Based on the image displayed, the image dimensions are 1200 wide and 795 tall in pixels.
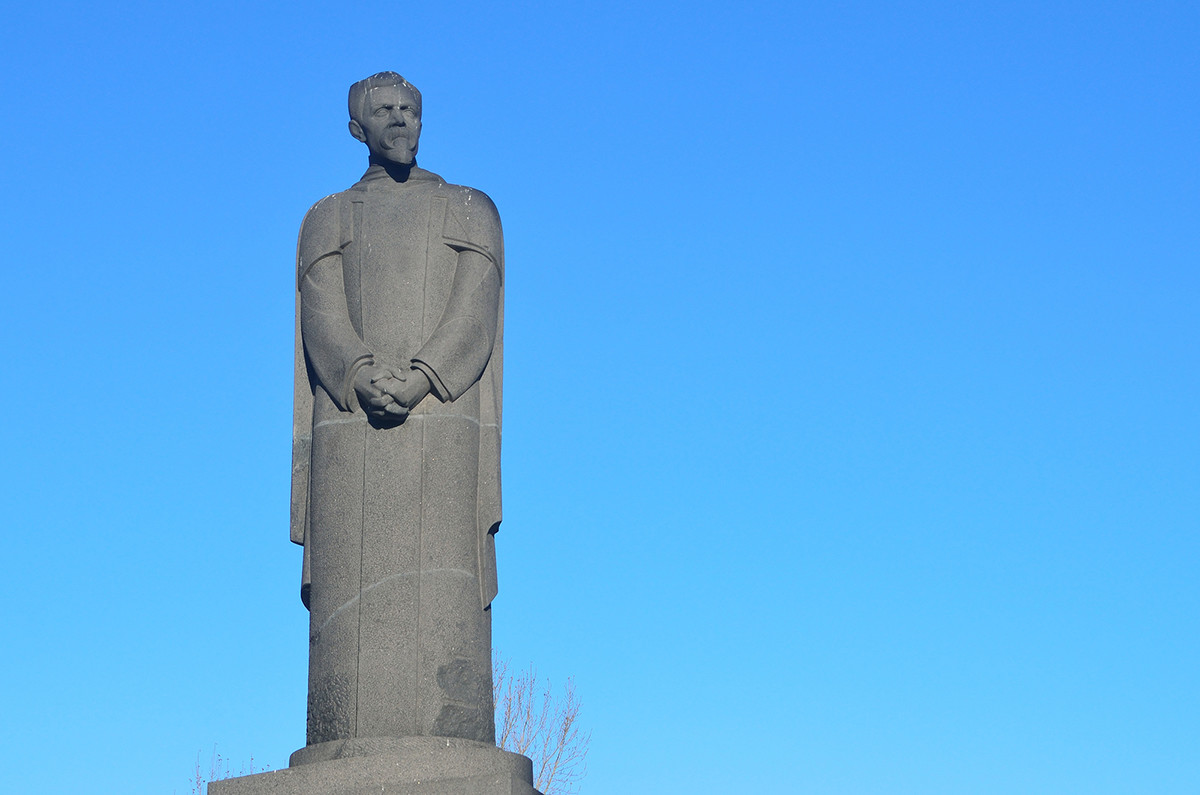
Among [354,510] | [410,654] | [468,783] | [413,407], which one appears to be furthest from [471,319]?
[468,783]

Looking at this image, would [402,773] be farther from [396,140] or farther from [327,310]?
[396,140]

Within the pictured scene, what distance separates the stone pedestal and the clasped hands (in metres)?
2.10

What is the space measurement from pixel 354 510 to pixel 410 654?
3.42 ft

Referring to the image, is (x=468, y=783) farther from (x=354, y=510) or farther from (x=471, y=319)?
(x=471, y=319)

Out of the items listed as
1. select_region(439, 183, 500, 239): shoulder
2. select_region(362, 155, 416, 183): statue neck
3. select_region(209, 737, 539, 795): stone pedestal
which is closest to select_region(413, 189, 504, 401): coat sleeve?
select_region(439, 183, 500, 239): shoulder

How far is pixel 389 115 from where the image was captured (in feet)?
36.6

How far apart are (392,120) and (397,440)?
2.27 metres

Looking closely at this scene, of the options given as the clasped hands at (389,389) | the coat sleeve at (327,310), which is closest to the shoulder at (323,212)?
the coat sleeve at (327,310)

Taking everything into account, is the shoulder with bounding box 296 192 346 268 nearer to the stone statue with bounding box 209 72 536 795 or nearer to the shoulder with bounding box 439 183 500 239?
the stone statue with bounding box 209 72 536 795

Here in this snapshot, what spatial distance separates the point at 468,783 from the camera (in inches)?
365

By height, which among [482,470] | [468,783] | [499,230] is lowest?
[468,783]

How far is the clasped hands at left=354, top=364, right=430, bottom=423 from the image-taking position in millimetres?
10484

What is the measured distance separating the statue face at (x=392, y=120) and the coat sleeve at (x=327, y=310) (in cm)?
54

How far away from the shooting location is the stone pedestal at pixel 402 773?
30.6 ft
